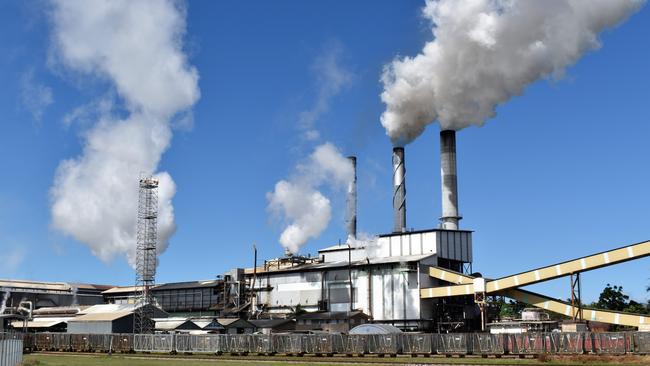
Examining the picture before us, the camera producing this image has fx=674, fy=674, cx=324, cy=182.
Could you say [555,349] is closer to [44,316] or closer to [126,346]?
[126,346]

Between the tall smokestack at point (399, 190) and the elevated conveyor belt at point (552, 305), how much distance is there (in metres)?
18.7

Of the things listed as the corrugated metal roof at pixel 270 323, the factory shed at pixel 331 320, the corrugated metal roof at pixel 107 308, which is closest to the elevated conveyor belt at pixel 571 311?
the factory shed at pixel 331 320

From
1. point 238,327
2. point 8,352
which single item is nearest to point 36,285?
point 238,327

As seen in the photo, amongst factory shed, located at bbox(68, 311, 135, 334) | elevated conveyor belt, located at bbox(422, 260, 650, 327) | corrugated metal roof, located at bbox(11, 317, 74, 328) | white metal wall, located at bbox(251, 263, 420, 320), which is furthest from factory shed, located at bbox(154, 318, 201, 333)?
elevated conveyor belt, located at bbox(422, 260, 650, 327)

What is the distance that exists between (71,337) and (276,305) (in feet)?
113

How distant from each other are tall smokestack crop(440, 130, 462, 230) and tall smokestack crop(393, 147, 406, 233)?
9.96m

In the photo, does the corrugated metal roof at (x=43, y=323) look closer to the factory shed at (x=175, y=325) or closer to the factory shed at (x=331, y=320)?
the factory shed at (x=175, y=325)

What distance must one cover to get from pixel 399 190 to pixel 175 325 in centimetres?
3999

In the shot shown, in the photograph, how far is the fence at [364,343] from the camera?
52.0 meters

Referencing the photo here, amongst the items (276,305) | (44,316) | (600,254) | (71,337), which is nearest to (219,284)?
(276,305)

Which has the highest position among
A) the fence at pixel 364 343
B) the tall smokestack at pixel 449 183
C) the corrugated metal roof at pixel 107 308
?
the tall smokestack at pixel 449 183

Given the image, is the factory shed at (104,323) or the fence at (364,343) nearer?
the fence at (364,343)

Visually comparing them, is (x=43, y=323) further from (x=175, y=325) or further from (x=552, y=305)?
(x=552, y=305)

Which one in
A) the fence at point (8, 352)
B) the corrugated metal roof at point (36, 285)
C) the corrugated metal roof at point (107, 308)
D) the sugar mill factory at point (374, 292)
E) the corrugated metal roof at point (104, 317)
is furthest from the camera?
the corrugated metal roof at point (36, 285)
